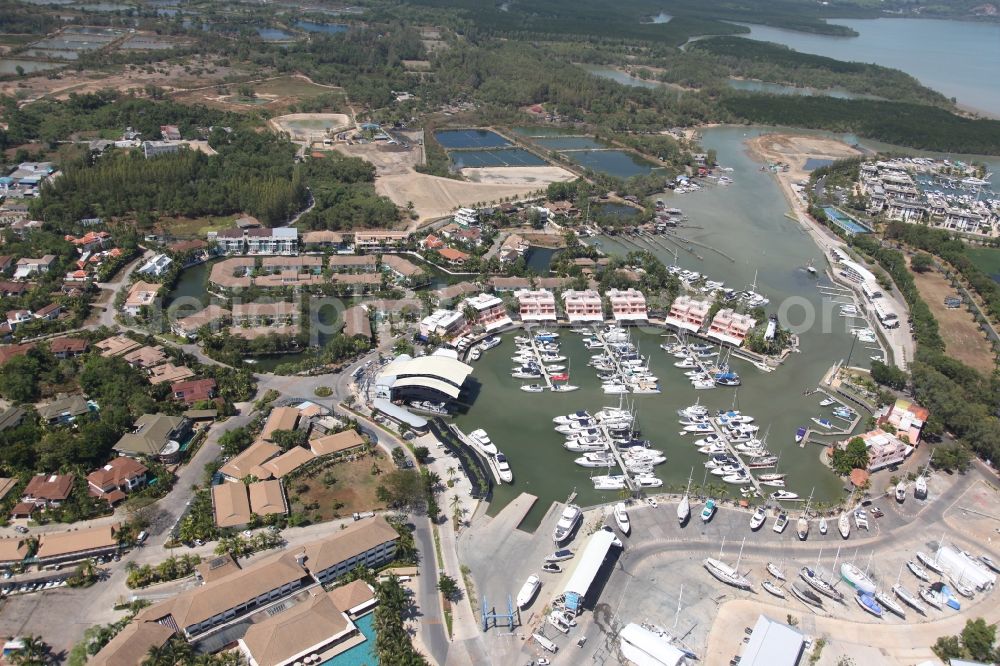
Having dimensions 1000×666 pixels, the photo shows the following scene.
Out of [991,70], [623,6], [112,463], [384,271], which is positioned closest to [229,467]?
[112,463]

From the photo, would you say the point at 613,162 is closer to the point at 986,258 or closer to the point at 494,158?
the point at 494,158

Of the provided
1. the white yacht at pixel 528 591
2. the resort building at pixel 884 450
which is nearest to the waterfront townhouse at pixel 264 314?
the white yacht at pixel 528 591

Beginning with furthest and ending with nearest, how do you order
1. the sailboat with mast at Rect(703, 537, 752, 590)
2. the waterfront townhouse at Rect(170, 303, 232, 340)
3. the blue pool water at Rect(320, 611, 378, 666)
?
the waterfront townhouse at Rect(170, 303, 232, 340)
the sailboat with mast at Rect(703, 537, 752, 590)
the blue pool water at Rect(320, 611, 378, 666)

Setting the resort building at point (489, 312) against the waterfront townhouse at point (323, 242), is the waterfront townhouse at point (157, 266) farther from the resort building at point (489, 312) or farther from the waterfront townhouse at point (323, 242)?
the resort building at point (489, 312)

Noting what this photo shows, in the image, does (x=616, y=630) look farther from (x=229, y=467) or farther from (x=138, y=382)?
(x=138, y=382)

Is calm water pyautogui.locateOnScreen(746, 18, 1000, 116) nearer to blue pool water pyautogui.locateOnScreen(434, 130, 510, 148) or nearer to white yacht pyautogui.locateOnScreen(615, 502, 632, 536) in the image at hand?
blue pool water pyautogui.locateOnScreen(434, 130, 510, 148)

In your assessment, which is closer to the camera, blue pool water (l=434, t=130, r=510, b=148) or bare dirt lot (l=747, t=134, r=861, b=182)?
blue pool water (l=434, t=130, r=510, b=148)

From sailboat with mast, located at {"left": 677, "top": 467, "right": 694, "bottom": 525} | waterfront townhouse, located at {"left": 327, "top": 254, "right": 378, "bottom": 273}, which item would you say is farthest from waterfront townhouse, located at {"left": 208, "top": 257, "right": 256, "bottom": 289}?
sailboat with mast, located at {"left": 677, "top": 467, "right": 694, "bottom": 525}
